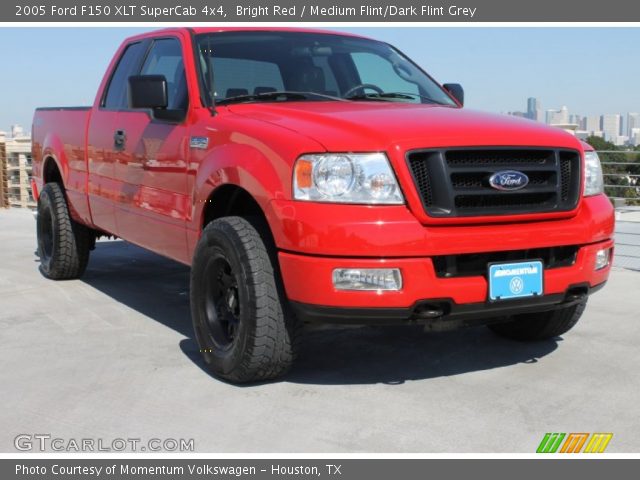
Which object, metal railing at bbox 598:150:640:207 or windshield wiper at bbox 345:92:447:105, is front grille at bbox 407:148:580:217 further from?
metal railing at bbox 598:150:640:207

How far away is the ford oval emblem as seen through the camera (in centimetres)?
376

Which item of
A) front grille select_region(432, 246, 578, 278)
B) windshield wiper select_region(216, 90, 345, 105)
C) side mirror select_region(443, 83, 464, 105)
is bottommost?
front grille select_region(432, 246, 578, 278)

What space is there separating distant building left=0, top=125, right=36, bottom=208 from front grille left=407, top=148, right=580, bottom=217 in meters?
11.4

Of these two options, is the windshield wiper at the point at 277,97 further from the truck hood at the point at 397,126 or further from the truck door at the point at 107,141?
the truck door at the point at 107,141

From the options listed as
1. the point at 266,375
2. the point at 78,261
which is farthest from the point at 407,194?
the point at 78,261

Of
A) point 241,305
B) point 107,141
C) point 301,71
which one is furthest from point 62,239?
point 241,305

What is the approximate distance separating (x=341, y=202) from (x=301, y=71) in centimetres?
169

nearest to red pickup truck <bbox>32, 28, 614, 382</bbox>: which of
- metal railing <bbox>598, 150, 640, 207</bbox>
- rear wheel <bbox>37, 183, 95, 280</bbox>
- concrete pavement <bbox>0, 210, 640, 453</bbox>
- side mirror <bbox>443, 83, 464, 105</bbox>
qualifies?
concrete pavement <bbox>0, 210, 640, 453</bbox>

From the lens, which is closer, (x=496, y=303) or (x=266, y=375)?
(x=496, y=303)

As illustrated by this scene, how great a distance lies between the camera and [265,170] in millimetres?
3812
